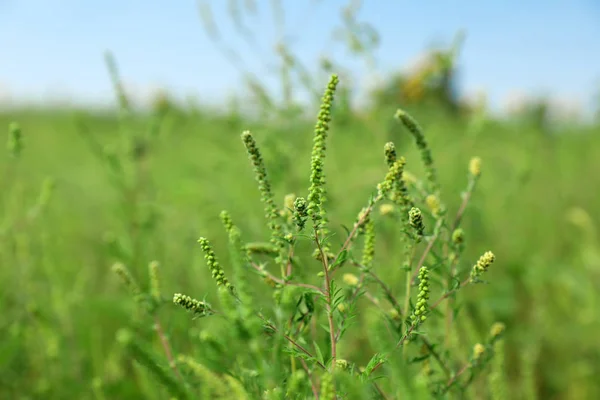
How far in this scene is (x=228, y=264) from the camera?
2.64 m

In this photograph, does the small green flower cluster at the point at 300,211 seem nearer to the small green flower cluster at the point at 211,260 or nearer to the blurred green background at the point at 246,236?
the small green flower cluster at the point at 211,260

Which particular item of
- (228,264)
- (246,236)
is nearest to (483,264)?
(246,236)

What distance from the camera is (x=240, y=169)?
2900 mm

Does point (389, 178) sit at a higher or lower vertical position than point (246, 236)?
lower

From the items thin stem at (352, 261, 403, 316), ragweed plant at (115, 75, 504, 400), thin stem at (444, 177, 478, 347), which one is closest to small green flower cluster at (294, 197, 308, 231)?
ragweed plant at (115, 75, 504, 400)

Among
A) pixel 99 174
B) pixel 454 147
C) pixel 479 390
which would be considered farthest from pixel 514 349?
pixel 99 174

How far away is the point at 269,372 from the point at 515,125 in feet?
17.2

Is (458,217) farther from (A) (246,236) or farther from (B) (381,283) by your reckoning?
(A) (246,236)

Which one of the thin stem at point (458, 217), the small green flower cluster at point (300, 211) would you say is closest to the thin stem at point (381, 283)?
the thin stem at point (458, 217)

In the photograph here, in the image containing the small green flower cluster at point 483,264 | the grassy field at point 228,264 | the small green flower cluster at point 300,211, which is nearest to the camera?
the small green flower cluster at point 300,211

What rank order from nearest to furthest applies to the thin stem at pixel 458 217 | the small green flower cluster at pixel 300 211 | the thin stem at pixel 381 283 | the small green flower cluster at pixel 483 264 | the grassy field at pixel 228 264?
the small green flower cluster at pixel 300 211 → the small green flower cluster at pixel 483 264 → the thin stem at pixel 381 283 → the thin stem at pixel 458 217 → the grassy field at pixel 228 264

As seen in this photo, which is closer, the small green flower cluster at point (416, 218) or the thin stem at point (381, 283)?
the small green flower cluster at point (416, 218)

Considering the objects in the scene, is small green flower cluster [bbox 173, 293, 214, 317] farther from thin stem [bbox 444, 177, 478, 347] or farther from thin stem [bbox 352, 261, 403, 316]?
thin stem [bbox 444, 177, 478, 347]

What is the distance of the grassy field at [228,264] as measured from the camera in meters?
1.68
